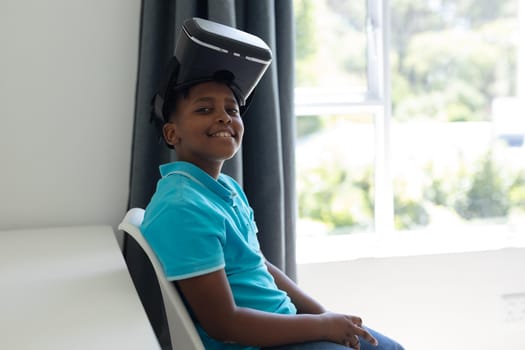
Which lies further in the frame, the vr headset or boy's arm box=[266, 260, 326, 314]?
boy's arm box=[266, 260, 326, 314]

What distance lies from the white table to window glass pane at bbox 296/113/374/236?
3.33ft

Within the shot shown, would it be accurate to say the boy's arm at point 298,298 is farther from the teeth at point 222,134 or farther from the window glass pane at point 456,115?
the window glass pane at point 456,115

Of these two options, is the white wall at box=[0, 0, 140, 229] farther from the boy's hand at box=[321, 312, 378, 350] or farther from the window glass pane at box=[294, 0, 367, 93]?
the boy's hand at box=[321, 312, 378, 350]

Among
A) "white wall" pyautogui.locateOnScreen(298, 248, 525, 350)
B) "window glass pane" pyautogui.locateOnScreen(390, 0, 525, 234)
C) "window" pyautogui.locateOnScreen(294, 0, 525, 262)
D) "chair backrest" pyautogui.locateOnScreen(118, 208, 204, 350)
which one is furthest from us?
"window glass pane" pyautogui.locateOnScreen(390, 0, 525, 234)

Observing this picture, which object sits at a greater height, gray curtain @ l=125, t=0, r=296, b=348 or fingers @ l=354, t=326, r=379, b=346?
gray curtain @ l=125, t=0, r=296, b=348

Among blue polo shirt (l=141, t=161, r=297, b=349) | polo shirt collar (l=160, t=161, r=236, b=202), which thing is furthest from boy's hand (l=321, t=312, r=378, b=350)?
polo shirt collar (l=160, t=161, r=236, b=202)

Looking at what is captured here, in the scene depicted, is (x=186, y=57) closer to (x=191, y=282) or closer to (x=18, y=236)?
(x=191, y=282)

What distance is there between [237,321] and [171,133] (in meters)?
0.45

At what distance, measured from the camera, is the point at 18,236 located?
177cm

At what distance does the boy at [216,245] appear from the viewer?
45.9 inches

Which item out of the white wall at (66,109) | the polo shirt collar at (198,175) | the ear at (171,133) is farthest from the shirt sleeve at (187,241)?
the white wall at (66,109)

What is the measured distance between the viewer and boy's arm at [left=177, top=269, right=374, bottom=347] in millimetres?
1163

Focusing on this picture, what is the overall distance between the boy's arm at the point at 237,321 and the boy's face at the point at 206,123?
30 cm

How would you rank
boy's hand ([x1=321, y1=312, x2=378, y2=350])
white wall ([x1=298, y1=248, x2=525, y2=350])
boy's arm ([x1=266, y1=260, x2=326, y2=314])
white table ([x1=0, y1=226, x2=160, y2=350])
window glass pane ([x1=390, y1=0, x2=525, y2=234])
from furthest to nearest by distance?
1. window glass pane ([x1=390, y1=0, x2=525, y2=234])
2. white wall ([x1=298, y1=248, x2=525, y2=350])
3. boy's arm ([x1=266, y1=260, x2=326, y2=314])
4. boy's hand ([x1=321, y1=312, x2=378, y2=350])
5. white table ([x1=0, y1=226, x2=160, y2=350])
